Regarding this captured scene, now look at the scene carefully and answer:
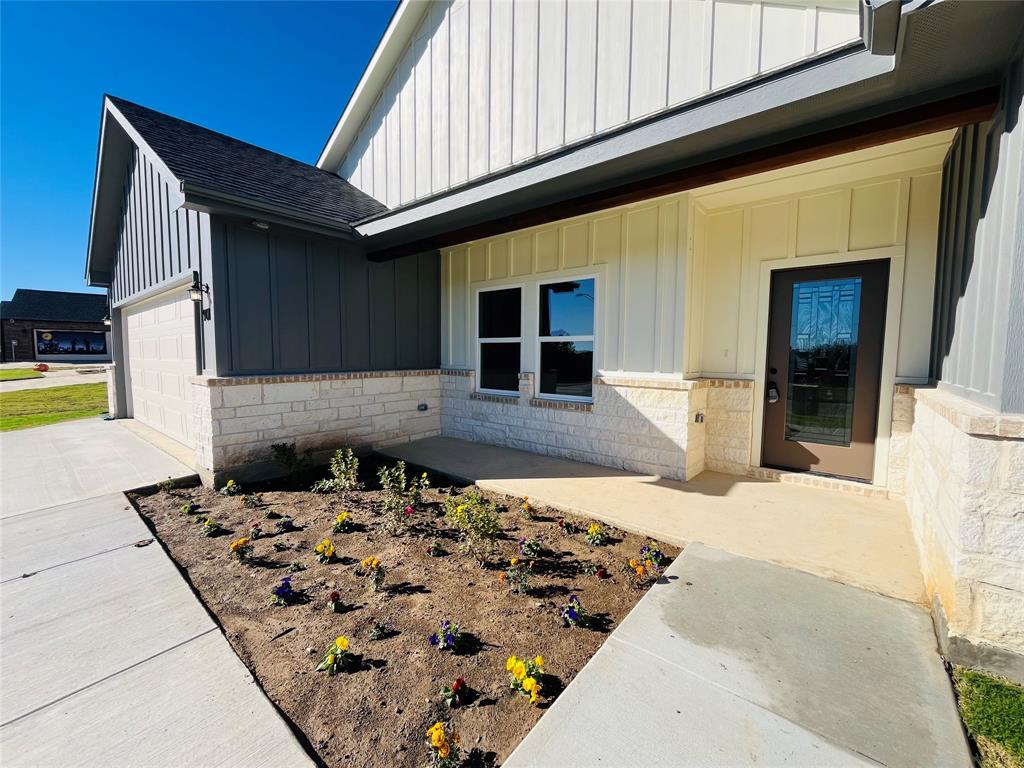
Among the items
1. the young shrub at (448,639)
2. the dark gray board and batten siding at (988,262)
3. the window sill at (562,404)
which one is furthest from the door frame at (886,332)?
the young shrub at (448,639)

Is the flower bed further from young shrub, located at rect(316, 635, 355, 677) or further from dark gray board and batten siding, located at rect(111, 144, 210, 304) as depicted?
dark gray board and batten siding, located at rect(111, 144, 210, 304)

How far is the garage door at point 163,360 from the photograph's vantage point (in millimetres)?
5844

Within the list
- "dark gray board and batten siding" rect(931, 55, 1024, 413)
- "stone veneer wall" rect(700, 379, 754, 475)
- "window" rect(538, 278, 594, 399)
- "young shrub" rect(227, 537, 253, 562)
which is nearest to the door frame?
"dark gray board and batten siding" rect(931, 55, 1024, 413)

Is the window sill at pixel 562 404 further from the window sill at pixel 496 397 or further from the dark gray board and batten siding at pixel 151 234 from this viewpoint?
the dark gray board and batten siding at pixel 151 234

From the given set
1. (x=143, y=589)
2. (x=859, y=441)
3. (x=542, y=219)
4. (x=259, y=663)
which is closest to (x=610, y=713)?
(x=259, y=663)

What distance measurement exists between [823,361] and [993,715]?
3.39m

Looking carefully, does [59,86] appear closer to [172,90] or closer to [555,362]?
[172,90]

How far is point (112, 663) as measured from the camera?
212 centimetres

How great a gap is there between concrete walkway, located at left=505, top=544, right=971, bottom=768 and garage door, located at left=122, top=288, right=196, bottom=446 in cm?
598

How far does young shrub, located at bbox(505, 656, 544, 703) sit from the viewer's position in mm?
1832

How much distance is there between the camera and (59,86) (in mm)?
7418

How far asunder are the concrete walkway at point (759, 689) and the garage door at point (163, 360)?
19.6 ft

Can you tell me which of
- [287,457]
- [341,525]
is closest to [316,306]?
[287,457]

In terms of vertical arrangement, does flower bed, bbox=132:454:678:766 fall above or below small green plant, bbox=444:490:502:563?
below
